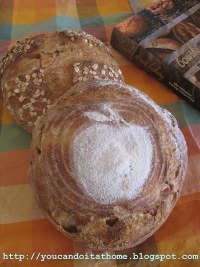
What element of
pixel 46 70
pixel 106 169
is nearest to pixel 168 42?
pixel 46 70

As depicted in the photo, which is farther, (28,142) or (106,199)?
(28,142)

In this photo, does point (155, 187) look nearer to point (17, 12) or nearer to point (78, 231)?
point (78, 231)

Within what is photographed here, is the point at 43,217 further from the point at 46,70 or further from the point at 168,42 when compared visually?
the point at 168,42

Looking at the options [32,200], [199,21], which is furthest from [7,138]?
[199,21]

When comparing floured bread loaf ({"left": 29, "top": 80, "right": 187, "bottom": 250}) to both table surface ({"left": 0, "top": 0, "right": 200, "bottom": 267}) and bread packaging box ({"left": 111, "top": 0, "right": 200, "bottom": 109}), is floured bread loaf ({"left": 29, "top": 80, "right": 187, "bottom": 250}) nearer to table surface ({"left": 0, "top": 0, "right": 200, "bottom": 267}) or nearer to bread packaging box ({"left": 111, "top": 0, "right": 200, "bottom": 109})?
table surface ({"left": 0, "top": 0, "right": 200, "bottom": 267})

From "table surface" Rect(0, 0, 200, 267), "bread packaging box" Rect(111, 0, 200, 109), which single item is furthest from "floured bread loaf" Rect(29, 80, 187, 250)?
"bread packaging box" Rect(111, 0, 200, 109)

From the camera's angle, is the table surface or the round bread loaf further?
the round bread loaf
